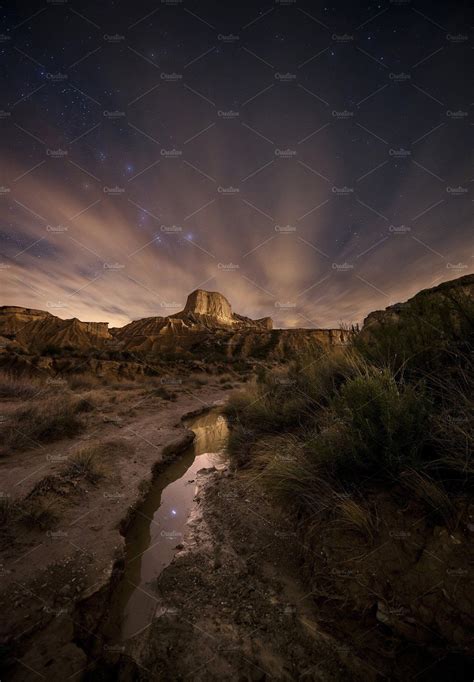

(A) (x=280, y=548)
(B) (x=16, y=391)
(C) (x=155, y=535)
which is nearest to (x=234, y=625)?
→ (A) (x=280, y=548)

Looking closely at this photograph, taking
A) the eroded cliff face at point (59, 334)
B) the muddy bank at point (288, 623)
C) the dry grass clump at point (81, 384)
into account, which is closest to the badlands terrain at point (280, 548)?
the muddy bank at point (288, 623)

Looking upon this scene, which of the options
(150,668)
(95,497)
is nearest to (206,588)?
(150,668)

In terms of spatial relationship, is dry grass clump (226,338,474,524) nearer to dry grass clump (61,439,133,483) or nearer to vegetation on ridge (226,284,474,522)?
vegetation on ridge (226,284,474,522)

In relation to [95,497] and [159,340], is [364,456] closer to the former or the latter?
[95,497]

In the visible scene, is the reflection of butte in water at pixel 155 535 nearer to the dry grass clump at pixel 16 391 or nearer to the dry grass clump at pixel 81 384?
the dry grass clump at pixel 16 391

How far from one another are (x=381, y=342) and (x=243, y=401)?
161 inches

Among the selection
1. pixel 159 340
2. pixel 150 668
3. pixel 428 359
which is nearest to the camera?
pixel 150 668

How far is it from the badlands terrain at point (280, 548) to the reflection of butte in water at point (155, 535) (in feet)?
0.06

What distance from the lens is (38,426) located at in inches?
197

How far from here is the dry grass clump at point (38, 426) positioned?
461cm

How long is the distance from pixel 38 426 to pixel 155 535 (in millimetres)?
3654

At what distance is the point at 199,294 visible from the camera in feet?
306

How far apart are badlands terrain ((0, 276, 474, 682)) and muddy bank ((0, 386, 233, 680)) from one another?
0.5 inches

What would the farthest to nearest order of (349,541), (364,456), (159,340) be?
(159,340), (364,456), (349,541)
